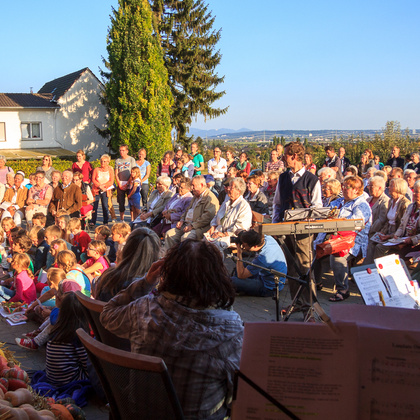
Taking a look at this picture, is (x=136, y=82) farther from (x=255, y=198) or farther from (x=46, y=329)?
(x=46, y=329)

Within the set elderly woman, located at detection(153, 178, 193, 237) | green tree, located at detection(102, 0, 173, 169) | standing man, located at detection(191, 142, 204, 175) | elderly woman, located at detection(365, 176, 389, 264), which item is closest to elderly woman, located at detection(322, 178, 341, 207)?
elderly woman, located at detection(365, 176, 389, 264)

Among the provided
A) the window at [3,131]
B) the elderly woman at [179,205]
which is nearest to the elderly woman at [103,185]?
the elderly woman at [179,205]

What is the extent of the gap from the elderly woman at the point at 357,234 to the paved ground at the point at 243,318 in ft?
0.66

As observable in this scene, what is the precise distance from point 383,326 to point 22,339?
4328 mm

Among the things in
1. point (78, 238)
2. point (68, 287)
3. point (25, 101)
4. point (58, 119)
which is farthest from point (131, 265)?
point (25, 101)

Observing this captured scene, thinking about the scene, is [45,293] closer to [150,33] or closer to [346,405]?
[346,405]

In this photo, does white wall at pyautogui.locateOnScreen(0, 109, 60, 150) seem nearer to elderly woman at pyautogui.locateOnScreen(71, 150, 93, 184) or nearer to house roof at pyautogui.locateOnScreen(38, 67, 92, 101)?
house roof at pyautogui.locateOnScreen(38, 67, 92, 101)

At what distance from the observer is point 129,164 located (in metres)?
11.7

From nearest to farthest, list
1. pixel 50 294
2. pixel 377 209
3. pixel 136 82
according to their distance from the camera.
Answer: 1. pixel 50 294
2. pixel 377 209
3. pixel 136 82

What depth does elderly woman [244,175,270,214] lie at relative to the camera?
8195 mm

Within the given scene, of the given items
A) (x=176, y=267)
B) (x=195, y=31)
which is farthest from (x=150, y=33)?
(x=176, y=267)

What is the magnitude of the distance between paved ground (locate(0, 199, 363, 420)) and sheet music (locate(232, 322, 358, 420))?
242 centimetres

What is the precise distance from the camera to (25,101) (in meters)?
28.0

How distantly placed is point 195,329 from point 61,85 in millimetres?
31266
